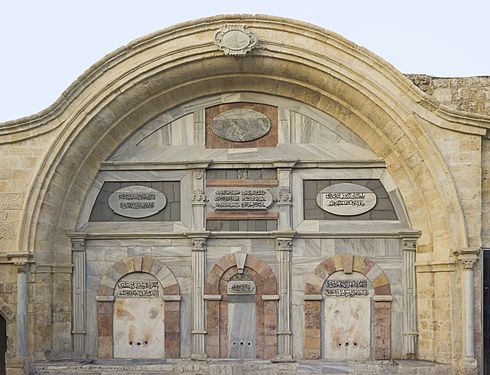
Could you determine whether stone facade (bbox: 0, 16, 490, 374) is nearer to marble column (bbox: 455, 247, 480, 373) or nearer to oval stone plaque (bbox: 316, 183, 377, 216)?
oval stone plaque (bbox: 316, 183, 377, 216)

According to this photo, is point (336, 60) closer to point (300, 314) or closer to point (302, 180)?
point (302, 180)

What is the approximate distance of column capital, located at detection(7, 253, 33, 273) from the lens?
13.3 meters

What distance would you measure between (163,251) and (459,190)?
5.11 metres

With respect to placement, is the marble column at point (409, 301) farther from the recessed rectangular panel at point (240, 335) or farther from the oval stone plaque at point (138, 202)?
the oval stone plaque at point (138, 202)

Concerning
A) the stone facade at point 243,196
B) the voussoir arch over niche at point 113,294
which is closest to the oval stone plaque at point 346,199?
the stone facade at point 243,196

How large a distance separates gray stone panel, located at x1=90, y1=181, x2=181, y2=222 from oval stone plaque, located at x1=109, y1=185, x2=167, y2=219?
66mm

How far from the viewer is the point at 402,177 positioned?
46.3ft

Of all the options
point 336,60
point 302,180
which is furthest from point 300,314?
point 336,60

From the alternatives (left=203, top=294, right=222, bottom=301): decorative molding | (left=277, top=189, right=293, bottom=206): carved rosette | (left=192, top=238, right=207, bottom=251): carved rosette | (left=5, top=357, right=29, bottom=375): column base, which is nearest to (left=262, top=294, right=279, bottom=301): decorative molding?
(left=203, top=294, right=222, bottom=301): decorative molding

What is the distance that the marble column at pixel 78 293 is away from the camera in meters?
14.2

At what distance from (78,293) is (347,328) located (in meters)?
4.66

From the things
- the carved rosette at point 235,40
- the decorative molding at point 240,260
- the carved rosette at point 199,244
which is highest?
the carved rosette at point 235,40

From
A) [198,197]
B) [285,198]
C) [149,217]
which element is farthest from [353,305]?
[149,217]

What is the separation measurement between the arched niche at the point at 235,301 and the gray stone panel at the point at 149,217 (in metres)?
1.25
